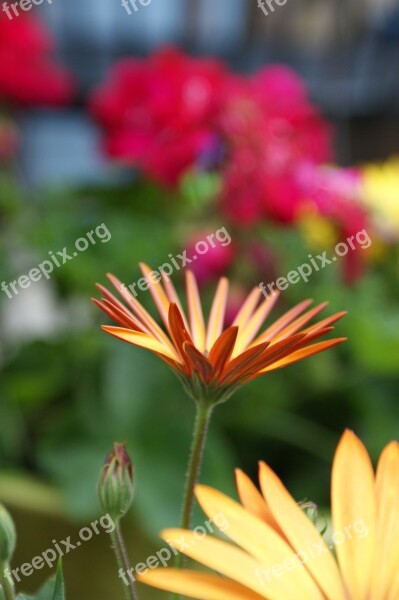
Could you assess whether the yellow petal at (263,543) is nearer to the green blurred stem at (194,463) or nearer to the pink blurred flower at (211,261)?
the green blurred stem at (194,463)

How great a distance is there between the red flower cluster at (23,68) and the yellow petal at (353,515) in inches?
19.9

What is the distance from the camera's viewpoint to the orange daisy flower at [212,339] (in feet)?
0.43

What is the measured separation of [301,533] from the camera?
125 millimetres

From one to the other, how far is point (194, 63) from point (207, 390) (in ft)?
1.35

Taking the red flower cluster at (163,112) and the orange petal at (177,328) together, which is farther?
the red flower cluster at (163,112)

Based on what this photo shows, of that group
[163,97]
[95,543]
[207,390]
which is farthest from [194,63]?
[207,390]

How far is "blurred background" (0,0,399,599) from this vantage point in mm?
435
